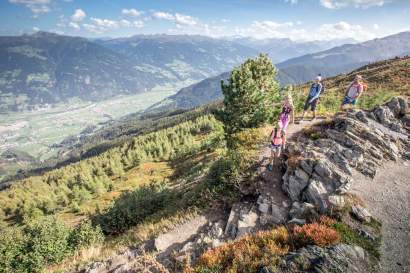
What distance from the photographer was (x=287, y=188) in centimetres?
1683

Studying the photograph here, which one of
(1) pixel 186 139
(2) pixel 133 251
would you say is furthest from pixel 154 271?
(1) pixel 186 139

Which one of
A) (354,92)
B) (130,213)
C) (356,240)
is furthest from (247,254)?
(354,92)

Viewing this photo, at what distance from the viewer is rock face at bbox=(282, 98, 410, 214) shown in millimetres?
15398

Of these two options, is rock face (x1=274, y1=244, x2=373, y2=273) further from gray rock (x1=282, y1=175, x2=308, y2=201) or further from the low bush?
gray rock (x1=282, y1=175, x2=308, y2=201)

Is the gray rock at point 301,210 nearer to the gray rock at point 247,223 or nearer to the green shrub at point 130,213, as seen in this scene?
the gray rock at point 247,223

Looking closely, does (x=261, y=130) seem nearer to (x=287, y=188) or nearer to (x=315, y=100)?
(x=315, y=100)

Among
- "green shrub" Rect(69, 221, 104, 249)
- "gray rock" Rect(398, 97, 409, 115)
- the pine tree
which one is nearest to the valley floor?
"gray rock" Rect(398, 97, 409, 115)

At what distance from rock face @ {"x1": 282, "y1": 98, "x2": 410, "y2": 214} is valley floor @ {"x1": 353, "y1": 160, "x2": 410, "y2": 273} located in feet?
2.35

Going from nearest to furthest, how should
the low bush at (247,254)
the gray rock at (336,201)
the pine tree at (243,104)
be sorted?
the low bush at (247,254)
the gray rock at (336,201)
the pine tree at (243,104)

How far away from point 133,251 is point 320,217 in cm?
1001

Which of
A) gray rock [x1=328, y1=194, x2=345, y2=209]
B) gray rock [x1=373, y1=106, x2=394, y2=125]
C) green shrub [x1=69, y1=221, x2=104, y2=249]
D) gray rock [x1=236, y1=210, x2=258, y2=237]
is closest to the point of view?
gray rock [x1=328, y1=194, x2=345, y2=209]

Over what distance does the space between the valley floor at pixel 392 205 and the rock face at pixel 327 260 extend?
938mm

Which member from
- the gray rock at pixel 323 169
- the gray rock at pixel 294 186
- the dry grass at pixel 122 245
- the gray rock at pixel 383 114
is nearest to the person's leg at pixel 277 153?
the gray rock at pixel 294 186

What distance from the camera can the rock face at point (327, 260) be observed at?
980cm
